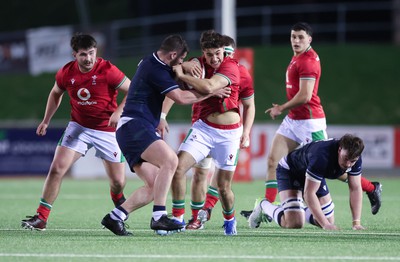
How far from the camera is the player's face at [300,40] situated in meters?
11.3

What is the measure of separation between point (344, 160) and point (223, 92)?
1298mm

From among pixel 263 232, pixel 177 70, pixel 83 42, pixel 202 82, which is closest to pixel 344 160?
pixel 263 232

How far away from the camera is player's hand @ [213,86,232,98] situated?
936 centimetres

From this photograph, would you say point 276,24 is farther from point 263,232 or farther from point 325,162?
point 325,162

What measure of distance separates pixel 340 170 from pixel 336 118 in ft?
55.2

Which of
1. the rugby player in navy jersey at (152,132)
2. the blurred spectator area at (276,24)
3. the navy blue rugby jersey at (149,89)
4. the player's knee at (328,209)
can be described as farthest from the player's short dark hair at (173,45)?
the blurred spectator area at (276,24)

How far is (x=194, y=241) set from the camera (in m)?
8.89

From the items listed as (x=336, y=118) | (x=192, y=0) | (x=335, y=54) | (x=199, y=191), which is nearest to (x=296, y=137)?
(x=199, y=191)

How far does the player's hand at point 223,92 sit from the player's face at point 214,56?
25 centimetres

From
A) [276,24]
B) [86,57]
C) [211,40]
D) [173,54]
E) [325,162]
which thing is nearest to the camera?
[173,54]

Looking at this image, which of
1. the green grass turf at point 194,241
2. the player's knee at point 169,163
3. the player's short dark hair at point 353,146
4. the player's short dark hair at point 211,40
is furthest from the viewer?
the player's short dark hair at point 211,40

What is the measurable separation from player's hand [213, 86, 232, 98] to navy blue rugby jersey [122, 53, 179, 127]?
0.44 m

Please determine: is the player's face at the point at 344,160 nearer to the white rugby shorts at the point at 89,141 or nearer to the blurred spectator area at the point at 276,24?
the white rugby shorts at the point at 89,141

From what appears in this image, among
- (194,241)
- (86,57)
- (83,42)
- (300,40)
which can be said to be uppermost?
(300,40)
